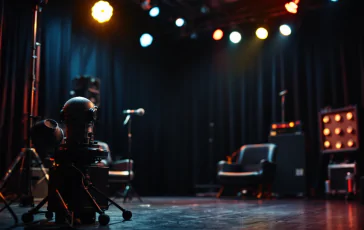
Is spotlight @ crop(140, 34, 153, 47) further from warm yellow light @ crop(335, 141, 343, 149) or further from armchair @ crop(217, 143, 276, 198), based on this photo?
warm yellow light @ crop(335, 141, 343, 149)

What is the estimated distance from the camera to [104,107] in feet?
28.8

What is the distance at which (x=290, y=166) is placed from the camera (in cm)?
774

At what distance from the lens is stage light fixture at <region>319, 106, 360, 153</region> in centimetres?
700

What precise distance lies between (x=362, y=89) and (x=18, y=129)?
19.8 ft

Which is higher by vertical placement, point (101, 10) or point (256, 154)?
point (101, 10)

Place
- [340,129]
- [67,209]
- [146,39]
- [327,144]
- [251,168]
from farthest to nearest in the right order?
[146,39] → [251,168] → [327,144] → [340,129] → [67,209]

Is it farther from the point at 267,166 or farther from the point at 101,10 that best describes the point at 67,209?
the point at 101,10

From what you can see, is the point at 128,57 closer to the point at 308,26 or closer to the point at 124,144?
the point at 124,144

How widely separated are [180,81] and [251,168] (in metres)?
3.26

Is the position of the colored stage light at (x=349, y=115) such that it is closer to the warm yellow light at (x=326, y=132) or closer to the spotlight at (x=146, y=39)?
the warm yellow light at (x=326, y=132)

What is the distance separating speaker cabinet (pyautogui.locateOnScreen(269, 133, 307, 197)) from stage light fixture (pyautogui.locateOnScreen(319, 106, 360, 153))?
414 millimetres

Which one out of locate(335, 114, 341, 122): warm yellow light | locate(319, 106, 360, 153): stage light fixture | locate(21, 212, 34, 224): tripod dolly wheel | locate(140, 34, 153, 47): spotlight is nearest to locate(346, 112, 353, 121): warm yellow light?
locate(319, 106, 360, 153): stage light fixture

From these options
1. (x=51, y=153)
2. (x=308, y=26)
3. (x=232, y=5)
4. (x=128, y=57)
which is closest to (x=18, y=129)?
(x=128, y=57)

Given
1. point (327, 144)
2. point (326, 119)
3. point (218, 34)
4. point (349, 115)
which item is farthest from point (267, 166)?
point (218, 34)
